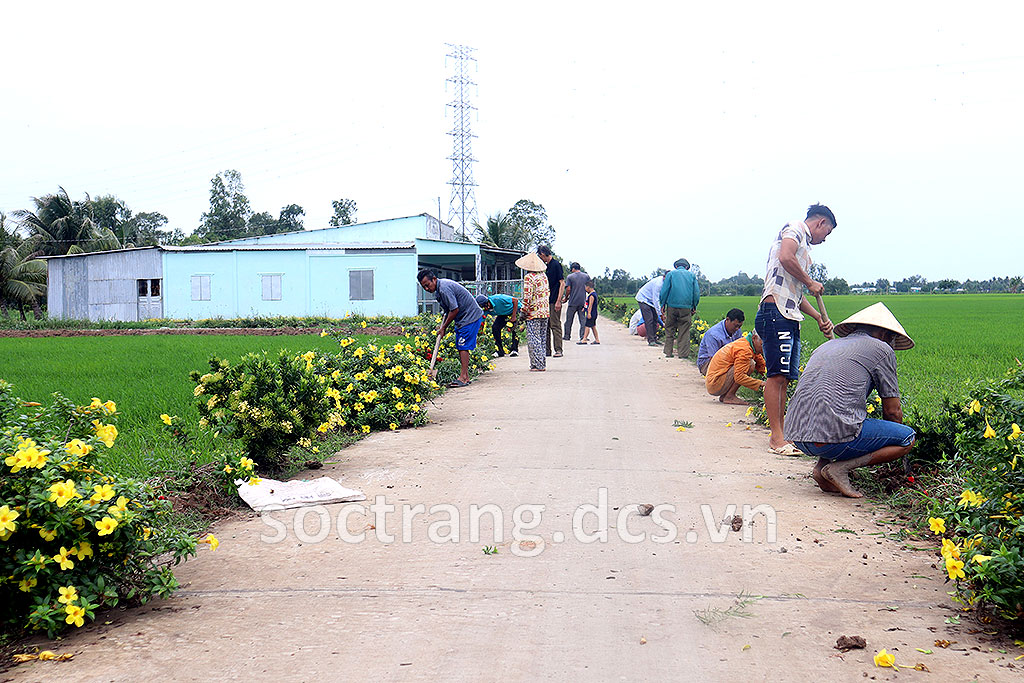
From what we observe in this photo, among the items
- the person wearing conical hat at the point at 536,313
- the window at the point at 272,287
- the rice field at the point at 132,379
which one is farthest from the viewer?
the window at the point at 272,287

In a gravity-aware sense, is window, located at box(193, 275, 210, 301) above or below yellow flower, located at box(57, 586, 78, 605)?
above

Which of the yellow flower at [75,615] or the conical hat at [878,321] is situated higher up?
the conical hat at [878,321]

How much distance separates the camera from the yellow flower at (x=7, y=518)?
3000 mm

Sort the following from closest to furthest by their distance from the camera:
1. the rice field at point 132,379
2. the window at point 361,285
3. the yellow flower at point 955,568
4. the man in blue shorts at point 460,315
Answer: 1. the yellow flower at point 955,568
2. the rice field at point 132,379
3. the man in blue shorts at point 460,315
4. the window at point 361,285

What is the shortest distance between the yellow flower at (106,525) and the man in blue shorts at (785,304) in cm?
484

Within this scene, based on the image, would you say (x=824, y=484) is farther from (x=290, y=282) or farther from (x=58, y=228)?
(x=58, y=228)

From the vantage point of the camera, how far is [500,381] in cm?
1170

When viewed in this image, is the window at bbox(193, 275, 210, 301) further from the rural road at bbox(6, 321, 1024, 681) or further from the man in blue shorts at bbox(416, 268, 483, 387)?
the rural road at bbox(6, 321, 1024, 681)

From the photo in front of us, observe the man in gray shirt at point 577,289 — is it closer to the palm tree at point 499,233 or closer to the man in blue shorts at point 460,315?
the man in blue shorts at point 460,315

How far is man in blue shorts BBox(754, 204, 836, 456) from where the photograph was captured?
648 cm

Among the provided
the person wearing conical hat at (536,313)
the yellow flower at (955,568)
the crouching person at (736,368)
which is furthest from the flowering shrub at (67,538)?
the person wearing conical hat at (536,313)

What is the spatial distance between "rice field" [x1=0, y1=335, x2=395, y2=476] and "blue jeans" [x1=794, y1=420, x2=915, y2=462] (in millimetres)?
3974

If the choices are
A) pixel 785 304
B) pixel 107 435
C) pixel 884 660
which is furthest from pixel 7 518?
pixel 785 304

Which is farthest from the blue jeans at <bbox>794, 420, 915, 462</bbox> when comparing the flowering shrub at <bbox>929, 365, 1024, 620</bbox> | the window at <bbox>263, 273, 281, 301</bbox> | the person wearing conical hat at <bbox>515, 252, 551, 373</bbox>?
the window at <bbox>263, 273, 281, 301</bbox>
